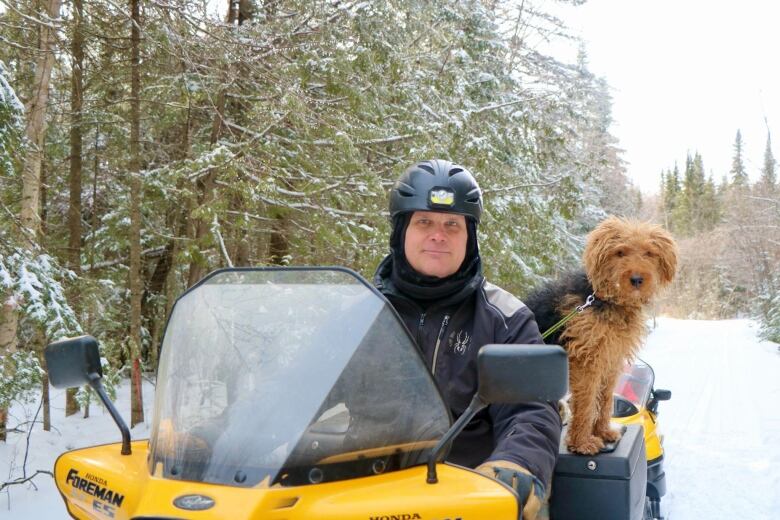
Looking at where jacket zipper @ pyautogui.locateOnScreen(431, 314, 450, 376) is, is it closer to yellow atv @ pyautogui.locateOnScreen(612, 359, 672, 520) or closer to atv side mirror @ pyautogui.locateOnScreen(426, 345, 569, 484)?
atv side mirror @ pyautogui.locateOnScreen(426, 345, 569, 484)

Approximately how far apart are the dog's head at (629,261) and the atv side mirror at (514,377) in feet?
6.59

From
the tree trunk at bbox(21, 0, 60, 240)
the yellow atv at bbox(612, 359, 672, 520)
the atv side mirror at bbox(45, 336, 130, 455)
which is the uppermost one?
the tree trunk at bbox(21, 0, 60, 240)

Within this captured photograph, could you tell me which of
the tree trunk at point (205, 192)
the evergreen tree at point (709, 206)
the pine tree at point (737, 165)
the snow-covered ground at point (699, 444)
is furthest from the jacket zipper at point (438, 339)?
the evergreen tree at point (709, 206)

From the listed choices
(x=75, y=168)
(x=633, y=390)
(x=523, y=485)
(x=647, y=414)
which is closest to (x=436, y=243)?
(x=523, y=485)

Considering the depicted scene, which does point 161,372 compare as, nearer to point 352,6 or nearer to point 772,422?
point 352,6

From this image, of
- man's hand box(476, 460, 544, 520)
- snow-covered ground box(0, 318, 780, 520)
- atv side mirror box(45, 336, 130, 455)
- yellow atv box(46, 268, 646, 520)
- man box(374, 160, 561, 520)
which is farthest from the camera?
snow-covered ground box(0, 318, 780, 520)

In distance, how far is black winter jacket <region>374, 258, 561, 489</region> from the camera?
2686 mm

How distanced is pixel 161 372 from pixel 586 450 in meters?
2.15

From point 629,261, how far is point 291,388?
246cm

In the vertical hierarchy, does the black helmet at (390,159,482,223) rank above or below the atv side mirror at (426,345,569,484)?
above

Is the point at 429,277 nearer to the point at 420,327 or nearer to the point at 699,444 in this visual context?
the point at 420,327

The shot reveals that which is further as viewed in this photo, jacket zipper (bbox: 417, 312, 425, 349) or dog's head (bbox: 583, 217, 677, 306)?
dog's head (bbox: 583, 217, 677, 306)

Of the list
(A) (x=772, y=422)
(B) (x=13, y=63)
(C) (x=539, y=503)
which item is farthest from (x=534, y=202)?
(C) (x=539, y=503)

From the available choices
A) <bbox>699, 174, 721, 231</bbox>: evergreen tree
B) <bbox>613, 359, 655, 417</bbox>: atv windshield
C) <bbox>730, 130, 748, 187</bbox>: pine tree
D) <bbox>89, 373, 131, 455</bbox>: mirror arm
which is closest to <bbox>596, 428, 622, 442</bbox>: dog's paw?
<bbox>613, 359, 655, 417</bbox>: atv windshield
